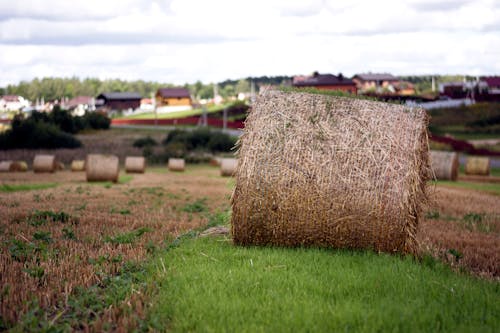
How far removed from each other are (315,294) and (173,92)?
124014 mm

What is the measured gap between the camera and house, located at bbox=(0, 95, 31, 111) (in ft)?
308

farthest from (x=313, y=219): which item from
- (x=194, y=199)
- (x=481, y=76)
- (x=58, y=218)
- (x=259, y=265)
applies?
(x=481, y=76)

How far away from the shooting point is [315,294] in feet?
25.0

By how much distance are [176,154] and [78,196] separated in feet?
112

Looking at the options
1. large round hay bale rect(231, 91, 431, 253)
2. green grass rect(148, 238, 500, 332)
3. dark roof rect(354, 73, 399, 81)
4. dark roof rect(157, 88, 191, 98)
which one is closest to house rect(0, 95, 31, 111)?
dark roof rect(157, 88, 191, 98)

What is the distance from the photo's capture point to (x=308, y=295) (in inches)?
299

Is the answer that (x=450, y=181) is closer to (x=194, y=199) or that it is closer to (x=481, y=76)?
(x=194, y=199)

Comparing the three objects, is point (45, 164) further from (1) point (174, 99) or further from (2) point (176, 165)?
(1) point (174, 99)

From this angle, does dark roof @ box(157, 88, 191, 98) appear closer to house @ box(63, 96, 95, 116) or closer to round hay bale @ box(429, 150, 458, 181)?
house @ box(63, 96, 95, 116)

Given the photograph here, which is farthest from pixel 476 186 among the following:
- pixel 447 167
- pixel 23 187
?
pixel 23 187

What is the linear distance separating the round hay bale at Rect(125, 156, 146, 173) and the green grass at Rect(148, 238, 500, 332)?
105 feet

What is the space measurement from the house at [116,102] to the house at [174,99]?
15.1ft

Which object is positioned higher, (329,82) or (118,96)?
(329,82)

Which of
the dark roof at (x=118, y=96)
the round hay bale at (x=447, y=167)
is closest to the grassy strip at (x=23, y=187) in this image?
the round hay bale at (x=447, y=167)
